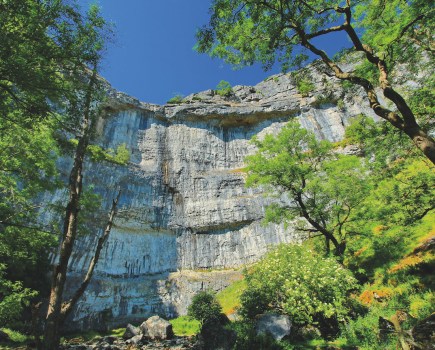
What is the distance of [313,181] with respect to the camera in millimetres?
15992

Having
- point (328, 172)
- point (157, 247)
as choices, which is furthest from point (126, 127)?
point (328, 172)

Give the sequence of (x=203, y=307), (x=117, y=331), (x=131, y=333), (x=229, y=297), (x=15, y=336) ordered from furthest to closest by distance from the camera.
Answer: (x=229, y=297) → (x=117, y=331) → (x=203, y=307) → (x=131, y=333) → (x=15, y=336)

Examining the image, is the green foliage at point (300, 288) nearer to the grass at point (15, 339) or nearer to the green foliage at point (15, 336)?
the grass at point (15, 339)

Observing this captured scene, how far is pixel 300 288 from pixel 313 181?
6.25 metres

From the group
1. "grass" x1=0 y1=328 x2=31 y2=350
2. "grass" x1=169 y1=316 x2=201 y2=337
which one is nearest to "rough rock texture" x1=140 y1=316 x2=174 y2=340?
"grass" x1=169 y1=316 x2=201 y2=337

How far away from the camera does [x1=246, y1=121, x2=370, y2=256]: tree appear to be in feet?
52.1

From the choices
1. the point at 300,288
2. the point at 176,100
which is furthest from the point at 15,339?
the point at 176,100

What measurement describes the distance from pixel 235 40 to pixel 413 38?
6.79 metres

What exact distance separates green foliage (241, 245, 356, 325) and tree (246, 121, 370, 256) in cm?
307

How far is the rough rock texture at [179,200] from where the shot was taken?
28.9 metres

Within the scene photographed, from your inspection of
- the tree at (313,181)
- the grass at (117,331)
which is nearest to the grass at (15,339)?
the grass at (117,331)

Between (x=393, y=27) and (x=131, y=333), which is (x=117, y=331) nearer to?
→ (x=131, y=333)

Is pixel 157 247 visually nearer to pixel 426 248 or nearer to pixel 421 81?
pixel 426 248

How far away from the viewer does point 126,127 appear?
4056 cm
